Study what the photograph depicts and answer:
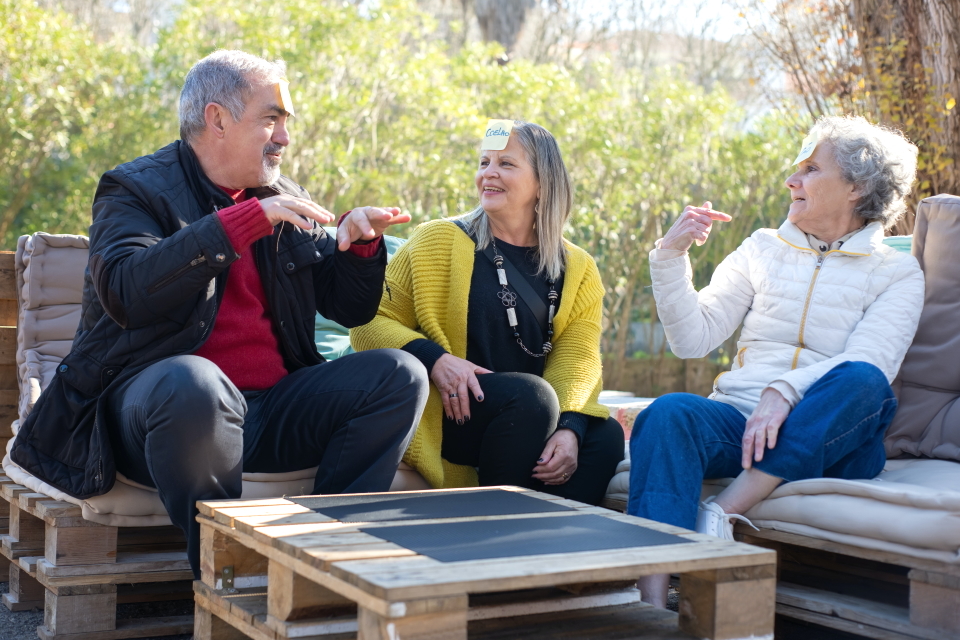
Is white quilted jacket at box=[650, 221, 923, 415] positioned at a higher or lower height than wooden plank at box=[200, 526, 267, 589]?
higher

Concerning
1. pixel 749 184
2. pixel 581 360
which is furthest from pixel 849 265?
pixel 749 184

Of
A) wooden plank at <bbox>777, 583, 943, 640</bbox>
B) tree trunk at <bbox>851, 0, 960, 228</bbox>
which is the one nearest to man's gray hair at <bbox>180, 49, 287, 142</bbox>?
wooden plank at <bbox>777, 583, 943, 640</bbox>

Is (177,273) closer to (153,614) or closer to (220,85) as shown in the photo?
(220,85)

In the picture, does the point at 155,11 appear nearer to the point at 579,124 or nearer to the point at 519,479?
the point at 579,124

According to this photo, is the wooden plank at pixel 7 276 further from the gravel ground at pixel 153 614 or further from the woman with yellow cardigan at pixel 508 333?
the woman with yellow cardigan at pixel 508 333

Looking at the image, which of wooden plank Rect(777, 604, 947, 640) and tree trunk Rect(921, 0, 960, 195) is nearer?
wooden plank Rect(777, 604, 947, 640)

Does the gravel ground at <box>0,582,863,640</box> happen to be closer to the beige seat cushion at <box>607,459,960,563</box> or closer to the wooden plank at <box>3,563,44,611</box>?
the wooden plank at <box>3,563,44,611</box>

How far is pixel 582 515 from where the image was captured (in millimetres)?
2090

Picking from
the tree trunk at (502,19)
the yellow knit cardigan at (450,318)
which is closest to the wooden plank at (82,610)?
the yellow knit cardigan at (450,318)

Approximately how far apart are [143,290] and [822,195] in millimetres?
1985

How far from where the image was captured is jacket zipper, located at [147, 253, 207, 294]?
7.43 ft

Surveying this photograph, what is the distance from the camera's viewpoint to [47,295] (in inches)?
134

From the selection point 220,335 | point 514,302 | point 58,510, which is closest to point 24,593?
point 58,510

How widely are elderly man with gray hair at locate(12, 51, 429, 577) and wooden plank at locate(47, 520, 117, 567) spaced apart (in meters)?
0.13
